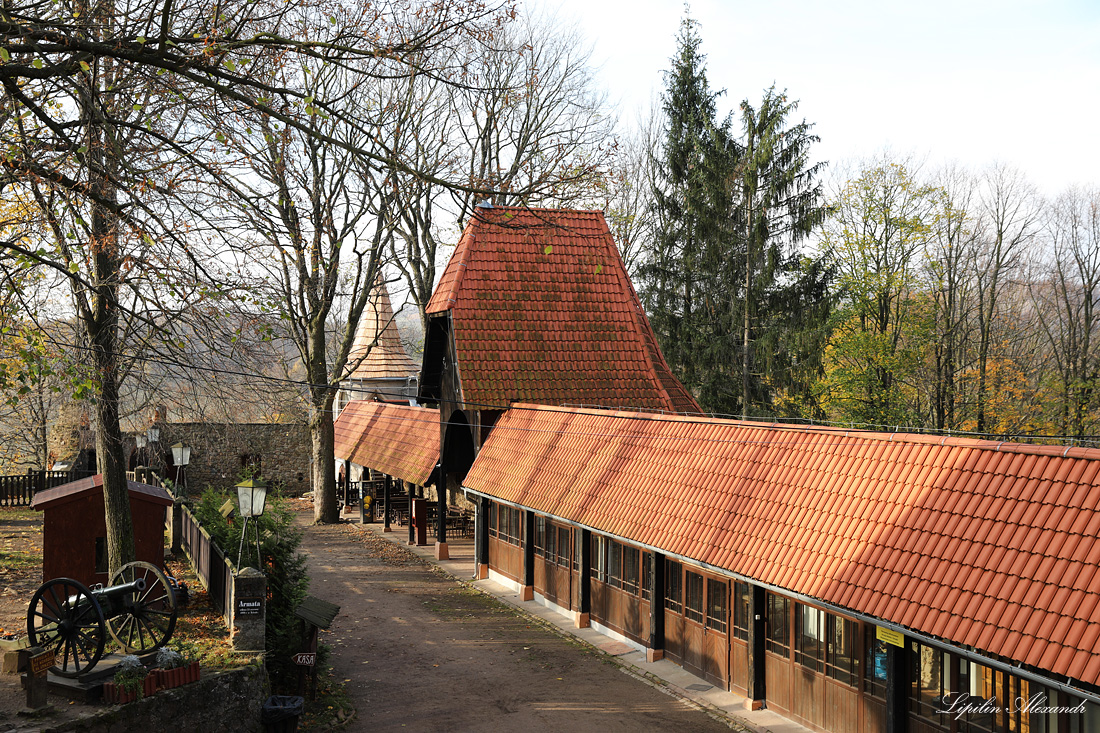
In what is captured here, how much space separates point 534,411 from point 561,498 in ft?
13.7

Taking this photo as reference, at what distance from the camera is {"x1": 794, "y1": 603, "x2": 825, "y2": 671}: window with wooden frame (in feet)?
37.3

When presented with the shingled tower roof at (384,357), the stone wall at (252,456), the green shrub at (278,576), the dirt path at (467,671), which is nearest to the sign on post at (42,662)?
the green shrub at (278,576)

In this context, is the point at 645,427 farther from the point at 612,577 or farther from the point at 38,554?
the point at 38,554

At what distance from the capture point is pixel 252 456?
3938 centimetres

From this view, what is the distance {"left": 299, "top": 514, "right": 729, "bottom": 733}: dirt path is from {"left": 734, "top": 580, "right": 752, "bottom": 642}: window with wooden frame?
132 cm

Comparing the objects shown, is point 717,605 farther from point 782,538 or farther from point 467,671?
point 467,671

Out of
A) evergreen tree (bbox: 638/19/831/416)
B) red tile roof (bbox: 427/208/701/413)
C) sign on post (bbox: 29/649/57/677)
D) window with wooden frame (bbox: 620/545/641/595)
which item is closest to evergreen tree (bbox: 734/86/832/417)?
evergreen tree (bbox: 638/19/831/416)

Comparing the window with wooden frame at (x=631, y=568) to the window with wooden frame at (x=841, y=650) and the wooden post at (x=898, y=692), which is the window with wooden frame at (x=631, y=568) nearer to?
the window with wooden frame at (x=841, y=650)

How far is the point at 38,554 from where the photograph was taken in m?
19.8

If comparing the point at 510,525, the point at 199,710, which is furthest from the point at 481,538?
the point at 199,710

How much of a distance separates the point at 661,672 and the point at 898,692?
16.5 ft

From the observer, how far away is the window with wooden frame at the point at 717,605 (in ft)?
43.4

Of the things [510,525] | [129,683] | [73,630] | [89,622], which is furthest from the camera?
[510,525]

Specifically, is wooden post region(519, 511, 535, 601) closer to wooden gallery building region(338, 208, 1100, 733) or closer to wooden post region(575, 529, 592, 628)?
wooden gallery building region(338, 208, 1100, 733)
